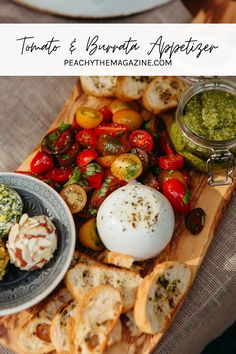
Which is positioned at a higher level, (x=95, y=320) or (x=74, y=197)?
(x=74, y=197)

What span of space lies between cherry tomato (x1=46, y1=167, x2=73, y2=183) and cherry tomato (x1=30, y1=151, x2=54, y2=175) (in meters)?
0.02

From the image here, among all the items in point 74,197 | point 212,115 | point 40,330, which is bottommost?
point 40,330

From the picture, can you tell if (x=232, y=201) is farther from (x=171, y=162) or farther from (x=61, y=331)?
(x=61, y=331)

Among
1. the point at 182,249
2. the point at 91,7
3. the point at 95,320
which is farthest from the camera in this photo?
the point at 91,7

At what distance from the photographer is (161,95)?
187 centimetres

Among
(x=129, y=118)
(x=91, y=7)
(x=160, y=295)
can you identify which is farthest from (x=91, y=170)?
(x=91, y=7)

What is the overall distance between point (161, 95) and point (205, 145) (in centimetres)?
33

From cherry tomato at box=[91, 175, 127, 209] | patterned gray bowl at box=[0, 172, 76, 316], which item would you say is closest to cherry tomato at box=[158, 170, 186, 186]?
cherry tomato at box=[91, 175, 127, 209]

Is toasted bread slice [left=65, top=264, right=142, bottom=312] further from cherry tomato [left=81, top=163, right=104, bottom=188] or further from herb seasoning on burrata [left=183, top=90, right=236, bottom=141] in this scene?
herb seasoning on burrata [left=183, top=90, right=236, bottom=141]

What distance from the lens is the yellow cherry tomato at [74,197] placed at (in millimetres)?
1694

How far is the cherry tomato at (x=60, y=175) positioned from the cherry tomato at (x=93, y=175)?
0.07 metres

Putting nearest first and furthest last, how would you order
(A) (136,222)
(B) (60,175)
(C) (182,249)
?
(A) (136,222) < (C) (182,249) < (B) (60,175)

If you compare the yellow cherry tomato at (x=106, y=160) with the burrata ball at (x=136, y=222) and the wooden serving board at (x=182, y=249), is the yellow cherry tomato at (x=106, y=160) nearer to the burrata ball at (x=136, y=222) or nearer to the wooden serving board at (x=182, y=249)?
the burrata ball at (x=136, y=222)

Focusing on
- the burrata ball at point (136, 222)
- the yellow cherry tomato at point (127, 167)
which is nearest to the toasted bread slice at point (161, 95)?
the yellow cherry tomato at point (127, 167)
